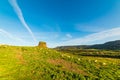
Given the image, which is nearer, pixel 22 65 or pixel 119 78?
pixel 119 78

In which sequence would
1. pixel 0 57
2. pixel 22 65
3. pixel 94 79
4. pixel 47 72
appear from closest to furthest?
pixel 94 79
pixel 47 72
pixel 22 65
pixel 0 57

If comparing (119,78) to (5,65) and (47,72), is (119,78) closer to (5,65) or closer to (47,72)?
(47,72)

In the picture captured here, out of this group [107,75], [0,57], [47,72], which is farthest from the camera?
[0,57]

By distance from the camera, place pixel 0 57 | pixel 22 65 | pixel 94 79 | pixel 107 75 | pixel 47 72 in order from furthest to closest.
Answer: pixel 0 57
pixel 22 65
pixel 47 72
pixel 107 75
pixel 94 79

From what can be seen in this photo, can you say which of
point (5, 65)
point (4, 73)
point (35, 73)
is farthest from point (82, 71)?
point (5, 65)

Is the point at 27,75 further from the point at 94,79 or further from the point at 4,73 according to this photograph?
the point at 94,79

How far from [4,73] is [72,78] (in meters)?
14.0

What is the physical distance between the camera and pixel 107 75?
2883 cm

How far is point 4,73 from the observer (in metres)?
31.8

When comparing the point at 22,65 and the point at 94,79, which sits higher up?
the point at 22,65

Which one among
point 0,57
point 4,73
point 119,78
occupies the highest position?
point 0,57

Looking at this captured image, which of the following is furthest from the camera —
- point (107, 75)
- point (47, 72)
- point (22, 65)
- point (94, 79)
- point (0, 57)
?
point (0, 57)

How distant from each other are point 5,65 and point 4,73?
5.59 metres

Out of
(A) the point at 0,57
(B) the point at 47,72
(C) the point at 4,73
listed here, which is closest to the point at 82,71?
(B) the point at 47,72
